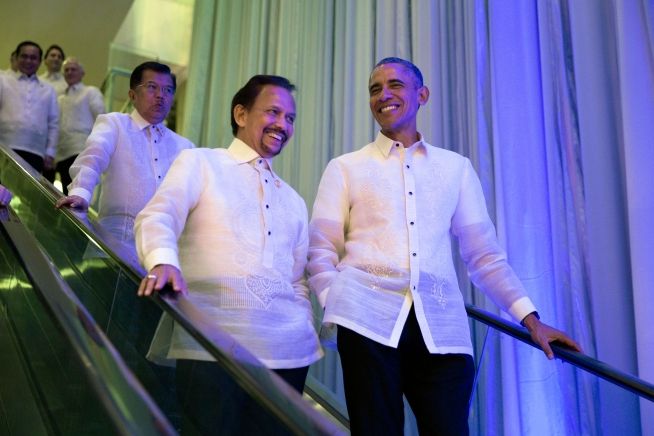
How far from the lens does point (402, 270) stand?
238 cm

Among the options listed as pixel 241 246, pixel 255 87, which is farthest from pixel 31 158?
pixel 241 246

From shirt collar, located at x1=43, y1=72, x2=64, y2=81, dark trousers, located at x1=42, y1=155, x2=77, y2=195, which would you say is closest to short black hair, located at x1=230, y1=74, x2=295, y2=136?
dark trousers, located at x1=42, y1=155, x2=77, y2=195

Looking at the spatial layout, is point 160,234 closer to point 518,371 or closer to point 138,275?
point 138,275

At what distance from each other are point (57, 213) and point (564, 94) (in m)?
2.68

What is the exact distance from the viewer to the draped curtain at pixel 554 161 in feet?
9.63

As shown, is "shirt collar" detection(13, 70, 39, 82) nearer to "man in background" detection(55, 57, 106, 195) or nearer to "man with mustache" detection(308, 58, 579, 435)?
"man in background" detection(55, 57, 106, 195)

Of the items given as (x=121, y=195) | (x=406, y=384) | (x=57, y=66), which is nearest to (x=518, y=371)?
(x=406, y=384)

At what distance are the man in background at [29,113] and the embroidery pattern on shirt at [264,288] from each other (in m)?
4.54

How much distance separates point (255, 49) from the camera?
25.8 ft

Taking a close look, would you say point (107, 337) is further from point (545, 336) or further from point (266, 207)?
point (545, 336)

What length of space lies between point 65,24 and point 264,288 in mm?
11707

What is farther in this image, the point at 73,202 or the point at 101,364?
the point at 73,202

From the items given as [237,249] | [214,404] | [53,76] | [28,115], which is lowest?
[214,404]

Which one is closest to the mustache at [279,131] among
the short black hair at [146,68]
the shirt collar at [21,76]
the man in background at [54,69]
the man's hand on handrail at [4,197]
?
the short black hair at [146,68]
